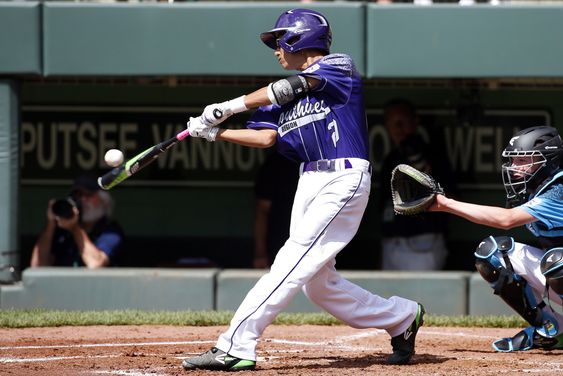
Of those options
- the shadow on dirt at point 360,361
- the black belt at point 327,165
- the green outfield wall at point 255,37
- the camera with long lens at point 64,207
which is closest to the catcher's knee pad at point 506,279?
the shadow on dirt at point 360,361

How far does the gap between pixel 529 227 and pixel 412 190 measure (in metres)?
0.98

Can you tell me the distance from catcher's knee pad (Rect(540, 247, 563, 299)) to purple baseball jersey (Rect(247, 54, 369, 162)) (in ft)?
3.55

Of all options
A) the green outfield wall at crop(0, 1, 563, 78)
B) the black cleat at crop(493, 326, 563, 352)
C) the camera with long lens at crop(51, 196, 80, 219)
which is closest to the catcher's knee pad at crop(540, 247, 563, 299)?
the black cleat at crop(493, 326, 563, 352)

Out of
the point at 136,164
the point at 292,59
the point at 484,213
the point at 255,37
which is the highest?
the point at 255,37

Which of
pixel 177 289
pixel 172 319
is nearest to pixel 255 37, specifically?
pixel 177 289

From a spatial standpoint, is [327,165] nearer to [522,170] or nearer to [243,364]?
[243,364]

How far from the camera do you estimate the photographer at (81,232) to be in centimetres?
877

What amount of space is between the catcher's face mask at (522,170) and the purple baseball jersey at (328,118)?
86 cm

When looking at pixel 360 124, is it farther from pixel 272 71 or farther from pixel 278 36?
pixel 272 71

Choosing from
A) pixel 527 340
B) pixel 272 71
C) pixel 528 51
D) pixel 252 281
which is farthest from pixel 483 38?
pixel 527 340

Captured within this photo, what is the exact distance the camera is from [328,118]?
5430 millimetres

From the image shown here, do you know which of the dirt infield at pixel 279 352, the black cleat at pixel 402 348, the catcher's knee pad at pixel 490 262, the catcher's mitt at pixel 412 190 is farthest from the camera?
the catcher's knee pad at pixel 490 262

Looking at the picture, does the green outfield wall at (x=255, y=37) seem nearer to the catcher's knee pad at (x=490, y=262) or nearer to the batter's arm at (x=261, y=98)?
the catcher's knee pad at (x=490, y=262)

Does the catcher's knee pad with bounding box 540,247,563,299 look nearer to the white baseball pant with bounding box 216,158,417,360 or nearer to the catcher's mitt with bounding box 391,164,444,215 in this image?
the white baseball pant with bounding box 216,158,417,360
